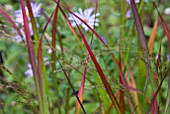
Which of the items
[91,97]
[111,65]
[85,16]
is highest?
[85,16]

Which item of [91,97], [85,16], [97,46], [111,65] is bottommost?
[91,97]

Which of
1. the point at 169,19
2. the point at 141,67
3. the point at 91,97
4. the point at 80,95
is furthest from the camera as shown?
the point at 169,19

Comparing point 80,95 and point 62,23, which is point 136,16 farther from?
point 62,23

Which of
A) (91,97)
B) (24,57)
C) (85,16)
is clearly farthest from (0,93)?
(85,16)

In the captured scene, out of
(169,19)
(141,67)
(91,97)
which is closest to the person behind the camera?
(141,67)

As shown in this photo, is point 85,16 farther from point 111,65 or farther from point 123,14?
point 111,65

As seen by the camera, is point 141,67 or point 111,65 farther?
point 111,65

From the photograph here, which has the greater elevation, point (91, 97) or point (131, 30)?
point (131, 30)

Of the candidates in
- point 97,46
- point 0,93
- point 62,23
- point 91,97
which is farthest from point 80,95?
point 0,93

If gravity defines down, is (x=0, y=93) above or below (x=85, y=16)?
below

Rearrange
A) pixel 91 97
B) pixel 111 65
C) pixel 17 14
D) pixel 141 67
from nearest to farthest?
pixel 141 67, pixel 17 14, pixel 111 65, pixel 91 97
